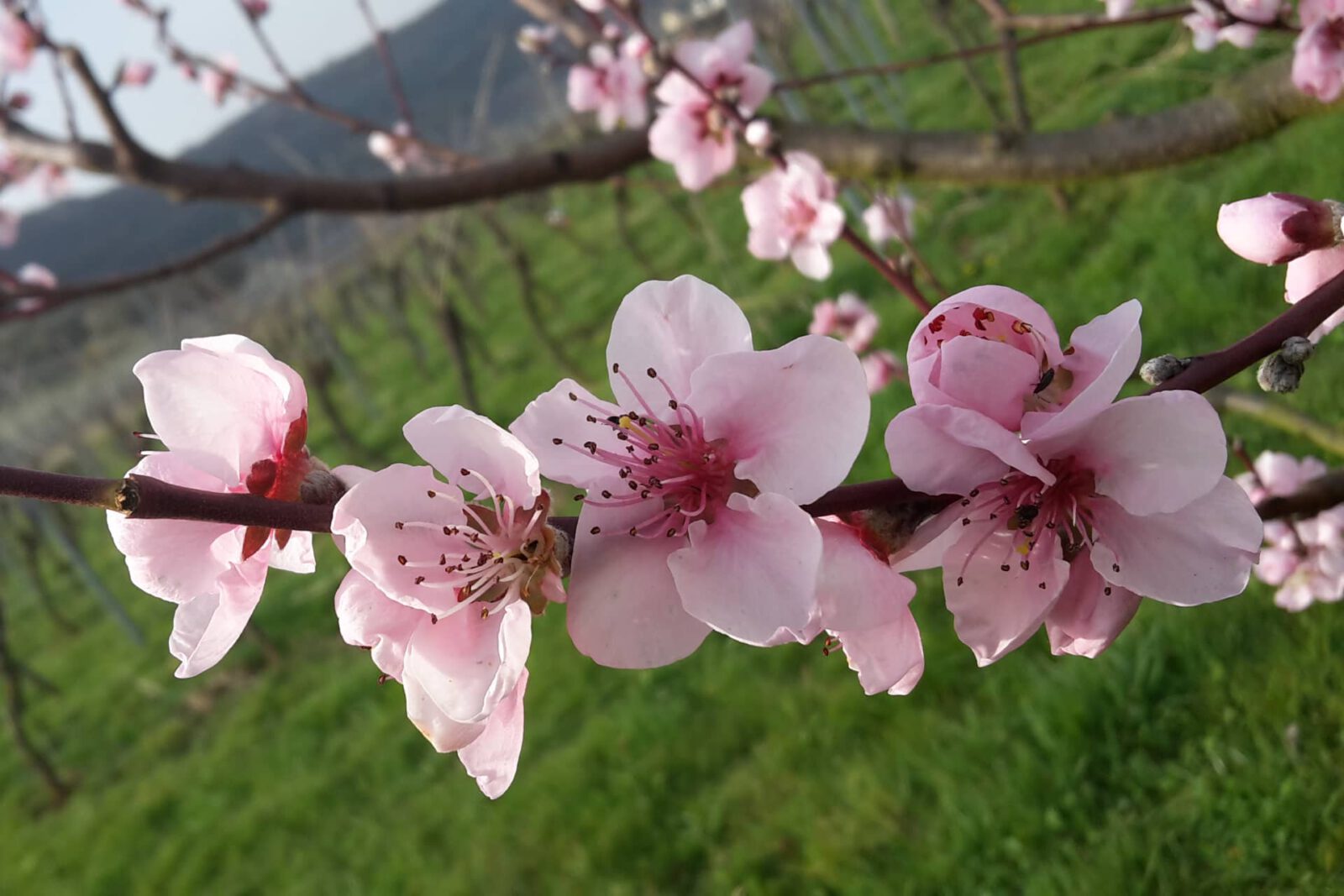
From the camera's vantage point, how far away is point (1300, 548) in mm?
1790

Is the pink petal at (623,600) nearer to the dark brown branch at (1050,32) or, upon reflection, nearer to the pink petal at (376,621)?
the pink petal at (376,621)

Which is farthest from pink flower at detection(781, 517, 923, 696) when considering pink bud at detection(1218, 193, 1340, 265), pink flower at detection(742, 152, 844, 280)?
pink flower at detection(742, 152, 844, 280)

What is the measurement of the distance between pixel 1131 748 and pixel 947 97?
6516 millimetres

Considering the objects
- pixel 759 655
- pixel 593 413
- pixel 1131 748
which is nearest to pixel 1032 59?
pixel 759 655

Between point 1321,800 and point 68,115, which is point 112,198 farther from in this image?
point 1321,800

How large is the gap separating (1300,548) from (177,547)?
6.44ft

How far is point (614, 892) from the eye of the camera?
2.59 m

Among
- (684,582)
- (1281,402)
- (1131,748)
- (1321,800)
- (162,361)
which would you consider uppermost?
(162,361)

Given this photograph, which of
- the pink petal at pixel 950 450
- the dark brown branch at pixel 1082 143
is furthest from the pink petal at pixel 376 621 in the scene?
the dark brown branch at pixel 1082 143

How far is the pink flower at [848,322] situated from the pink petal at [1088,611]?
7.85 ft

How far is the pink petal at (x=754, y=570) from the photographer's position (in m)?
0.57

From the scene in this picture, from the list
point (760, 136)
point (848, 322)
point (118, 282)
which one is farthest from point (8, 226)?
point (760, 136)

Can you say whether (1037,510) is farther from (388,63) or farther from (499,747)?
(388,63)

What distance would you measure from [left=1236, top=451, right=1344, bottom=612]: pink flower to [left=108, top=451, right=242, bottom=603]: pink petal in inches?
69.6
